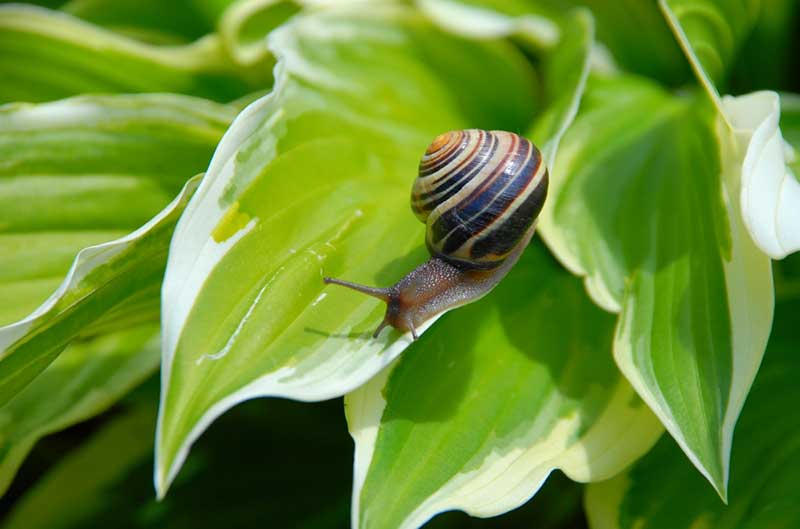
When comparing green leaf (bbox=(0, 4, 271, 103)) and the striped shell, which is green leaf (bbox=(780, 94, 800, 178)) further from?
green leaf (bbox=(0, 4, 271, 103))

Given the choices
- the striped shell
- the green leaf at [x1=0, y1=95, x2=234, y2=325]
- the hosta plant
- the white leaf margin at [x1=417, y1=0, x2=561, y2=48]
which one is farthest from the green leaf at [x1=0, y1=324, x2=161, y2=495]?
the white leaf margin at [x1=417, y1=0, x2=561, y2=48]

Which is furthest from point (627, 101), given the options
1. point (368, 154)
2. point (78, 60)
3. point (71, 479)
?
point (71, 479)

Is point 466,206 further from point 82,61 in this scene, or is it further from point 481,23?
point 82,61

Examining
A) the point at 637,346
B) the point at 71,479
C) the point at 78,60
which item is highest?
the point at 78,60

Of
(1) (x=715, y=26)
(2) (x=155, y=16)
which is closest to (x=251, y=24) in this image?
(2) (x=155, y=16)

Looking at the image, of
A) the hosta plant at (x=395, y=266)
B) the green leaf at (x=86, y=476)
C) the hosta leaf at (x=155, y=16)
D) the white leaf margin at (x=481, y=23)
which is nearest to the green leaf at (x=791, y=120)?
the hosta plant at (x=395, y=266)

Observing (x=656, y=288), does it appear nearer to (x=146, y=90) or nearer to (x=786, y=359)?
(x=786, y=359)
